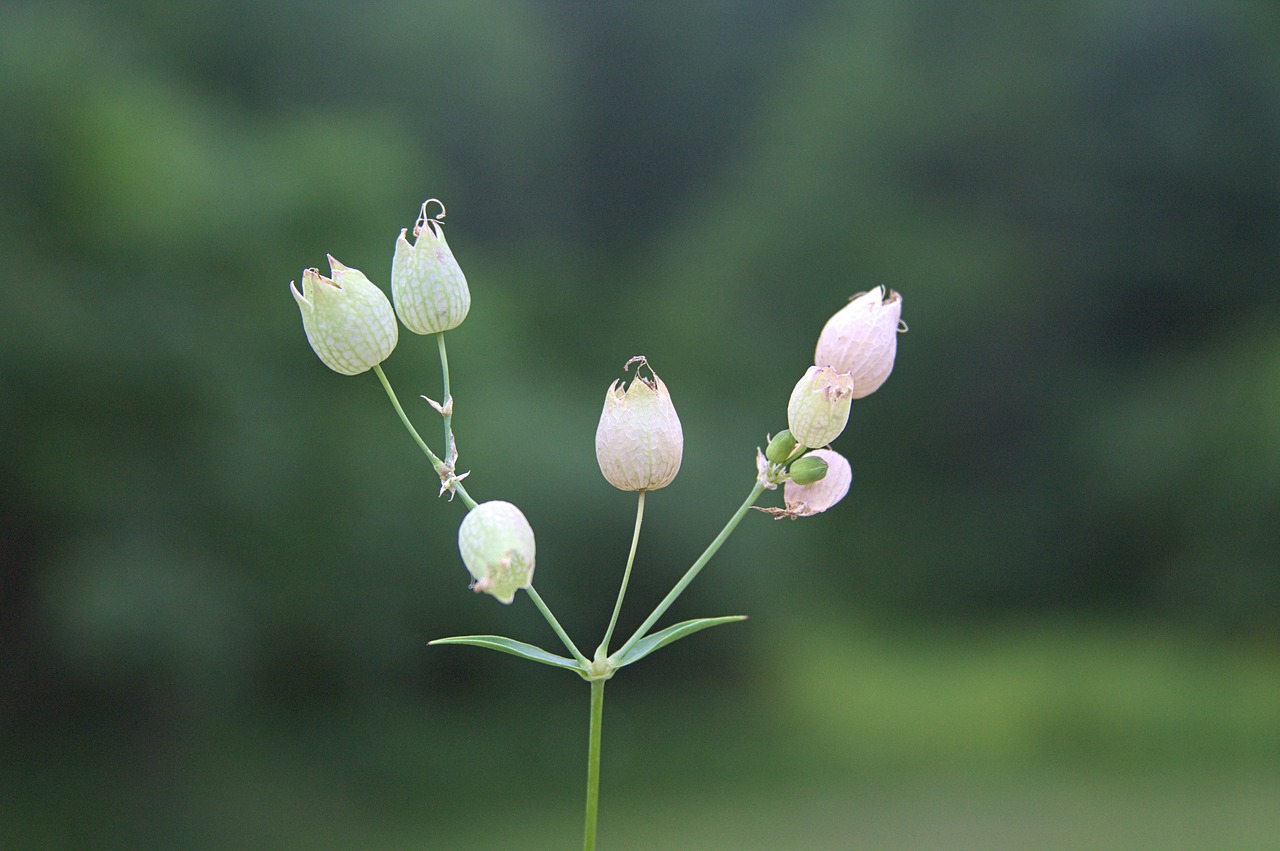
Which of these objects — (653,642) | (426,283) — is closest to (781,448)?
(653,642)

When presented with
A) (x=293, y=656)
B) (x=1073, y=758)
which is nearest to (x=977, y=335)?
(x=1073, y=758)

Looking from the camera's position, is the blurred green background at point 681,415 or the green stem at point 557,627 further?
the blurred green background at point 681,415

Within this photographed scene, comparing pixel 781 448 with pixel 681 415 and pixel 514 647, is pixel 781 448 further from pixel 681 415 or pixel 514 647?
pixel 681 415

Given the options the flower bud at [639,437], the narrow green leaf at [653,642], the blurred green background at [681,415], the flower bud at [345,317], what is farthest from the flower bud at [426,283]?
the blurred green background at [681,415]

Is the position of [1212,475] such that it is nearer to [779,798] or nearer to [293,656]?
[779,798]

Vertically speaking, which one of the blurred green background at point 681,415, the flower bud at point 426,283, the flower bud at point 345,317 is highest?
the blurred green background at point 681,415

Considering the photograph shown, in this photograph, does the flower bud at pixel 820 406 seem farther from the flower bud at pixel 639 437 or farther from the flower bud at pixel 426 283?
the flower bud at pixel 426 283
